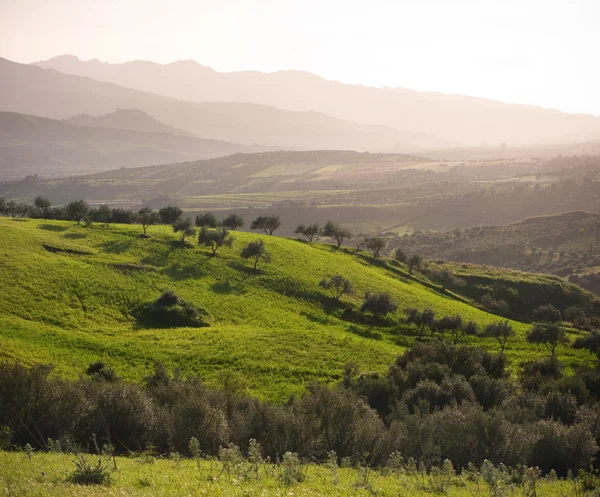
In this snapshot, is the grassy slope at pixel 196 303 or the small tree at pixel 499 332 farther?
the small tree at pixel 499 332

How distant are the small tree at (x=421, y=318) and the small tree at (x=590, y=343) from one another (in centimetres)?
2437

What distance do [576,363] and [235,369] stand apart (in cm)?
5014

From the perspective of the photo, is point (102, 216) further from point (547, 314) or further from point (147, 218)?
point (547, 314)

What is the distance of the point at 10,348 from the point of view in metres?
48.7

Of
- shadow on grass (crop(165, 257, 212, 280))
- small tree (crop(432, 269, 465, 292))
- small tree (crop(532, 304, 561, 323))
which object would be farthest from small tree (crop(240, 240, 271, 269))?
small tree (crop(532, 304, 561, 323))

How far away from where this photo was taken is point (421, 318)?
77.5 metres

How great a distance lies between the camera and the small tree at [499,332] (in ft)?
243

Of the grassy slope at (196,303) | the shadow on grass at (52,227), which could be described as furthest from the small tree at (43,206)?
the shadow on grass at (52,227)

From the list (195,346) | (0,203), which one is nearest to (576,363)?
(195,346)

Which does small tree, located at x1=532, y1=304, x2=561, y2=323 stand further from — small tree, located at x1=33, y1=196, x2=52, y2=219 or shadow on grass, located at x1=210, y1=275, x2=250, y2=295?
small tree, located at x1=33, y1=196, x2=52, y2=219

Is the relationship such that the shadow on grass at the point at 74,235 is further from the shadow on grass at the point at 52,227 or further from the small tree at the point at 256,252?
the small tree at the point at 256,252

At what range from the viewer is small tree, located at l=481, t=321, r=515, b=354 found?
7406 cm

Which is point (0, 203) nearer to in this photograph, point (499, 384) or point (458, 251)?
point (499, 384)

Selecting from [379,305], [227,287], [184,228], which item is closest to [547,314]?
[379,305]
